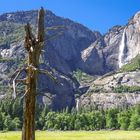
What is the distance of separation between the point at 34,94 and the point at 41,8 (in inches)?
140

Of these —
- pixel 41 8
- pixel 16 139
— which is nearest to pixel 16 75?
pixel 41 8

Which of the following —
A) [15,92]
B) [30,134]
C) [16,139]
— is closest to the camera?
[15,92]

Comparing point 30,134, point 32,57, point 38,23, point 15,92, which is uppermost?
point 38,23

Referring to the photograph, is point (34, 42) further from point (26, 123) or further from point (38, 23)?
point (26, 123)

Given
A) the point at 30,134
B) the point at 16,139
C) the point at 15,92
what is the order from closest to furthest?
the point at 15,92, the point at 30,134, the point at 16,139

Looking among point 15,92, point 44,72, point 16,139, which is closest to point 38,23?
point 44,72

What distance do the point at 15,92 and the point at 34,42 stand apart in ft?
9.05

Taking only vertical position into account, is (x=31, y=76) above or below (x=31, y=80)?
above

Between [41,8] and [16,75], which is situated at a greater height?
[41,8]

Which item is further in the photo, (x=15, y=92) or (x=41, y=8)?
(x=41, y=8)

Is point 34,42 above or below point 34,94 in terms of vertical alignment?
above

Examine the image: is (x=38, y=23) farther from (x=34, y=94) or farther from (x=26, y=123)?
(x=26, y=123)

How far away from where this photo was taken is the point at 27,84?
17672mm

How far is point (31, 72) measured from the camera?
1764cm
